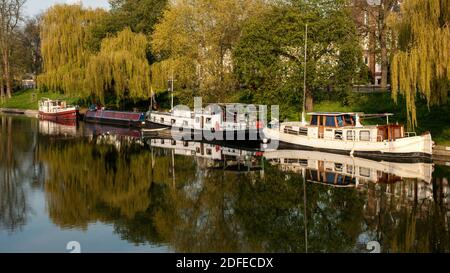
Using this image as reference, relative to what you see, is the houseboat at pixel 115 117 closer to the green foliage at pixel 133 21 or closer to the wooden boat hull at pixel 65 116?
the wooden boat hull at pixel 65 116

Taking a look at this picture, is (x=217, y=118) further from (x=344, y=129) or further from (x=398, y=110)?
(x=398, y=110)

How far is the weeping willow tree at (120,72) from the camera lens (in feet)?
179

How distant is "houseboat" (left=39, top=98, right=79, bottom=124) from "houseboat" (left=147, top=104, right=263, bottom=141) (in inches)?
640

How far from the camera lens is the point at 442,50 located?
96.8ft

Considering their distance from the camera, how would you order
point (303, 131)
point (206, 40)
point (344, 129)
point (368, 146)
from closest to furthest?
point (368, 146), point (344, 129), point (303, 131), point (206, 40)

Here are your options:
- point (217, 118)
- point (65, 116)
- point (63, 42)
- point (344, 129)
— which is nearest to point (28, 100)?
point (63, 42)

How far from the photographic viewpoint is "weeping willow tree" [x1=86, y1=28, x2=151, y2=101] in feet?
179

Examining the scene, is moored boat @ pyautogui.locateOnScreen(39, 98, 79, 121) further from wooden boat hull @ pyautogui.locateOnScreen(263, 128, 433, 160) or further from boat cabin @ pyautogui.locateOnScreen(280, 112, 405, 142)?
boat cabin @ pyautogui.locateOnScreen(280, 112, 405, 142)

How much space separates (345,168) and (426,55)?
796 centimetres

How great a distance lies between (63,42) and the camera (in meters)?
65.1

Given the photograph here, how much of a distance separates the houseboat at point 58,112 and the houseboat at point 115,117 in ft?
5.40

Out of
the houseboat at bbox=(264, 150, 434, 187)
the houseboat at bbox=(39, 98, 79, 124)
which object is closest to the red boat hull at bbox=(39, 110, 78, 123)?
the houseboat at bbox=(39, 98, 79, 124)

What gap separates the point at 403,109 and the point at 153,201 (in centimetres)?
2494

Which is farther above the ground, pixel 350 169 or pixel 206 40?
pixel 206 40
